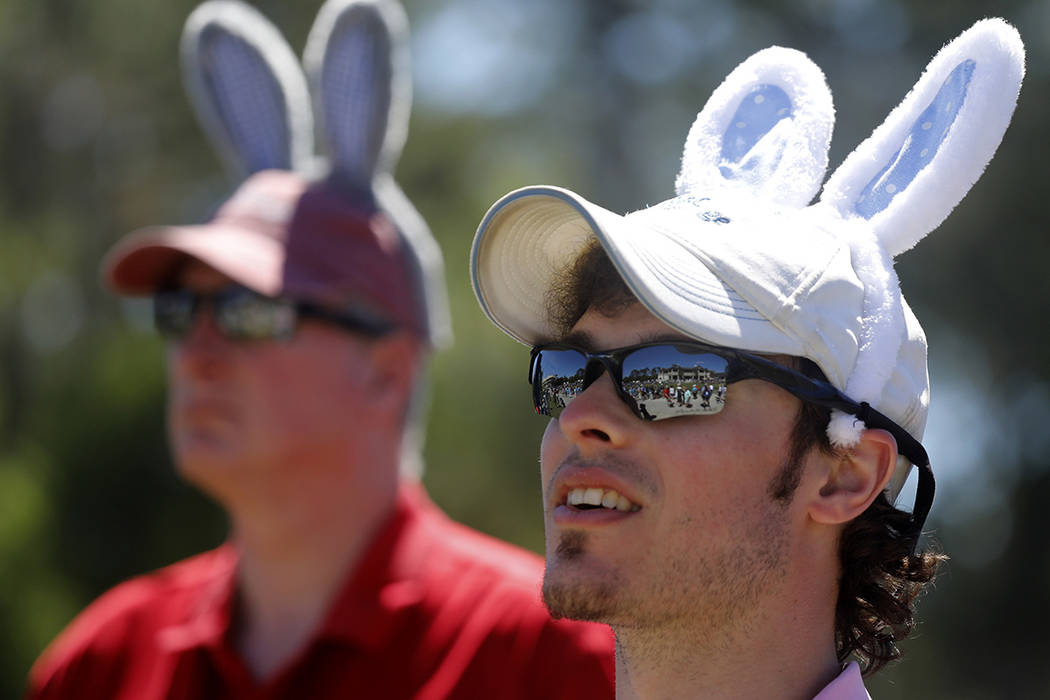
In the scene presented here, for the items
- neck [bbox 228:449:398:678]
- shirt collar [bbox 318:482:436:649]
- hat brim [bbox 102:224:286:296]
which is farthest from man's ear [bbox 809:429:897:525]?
hat brim [bbox 102:224:286:296]

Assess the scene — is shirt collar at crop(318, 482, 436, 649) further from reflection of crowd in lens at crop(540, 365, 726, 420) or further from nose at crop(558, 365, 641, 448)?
reflection of crowd in lens at crop(540, 365, 726, 420)

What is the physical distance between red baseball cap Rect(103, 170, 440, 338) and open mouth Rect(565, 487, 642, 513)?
1.66 meters

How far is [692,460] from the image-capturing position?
1934 mm

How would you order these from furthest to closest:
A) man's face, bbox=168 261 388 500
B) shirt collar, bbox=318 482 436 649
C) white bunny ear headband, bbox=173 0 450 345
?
white bunny ear headband, bbox=173 0 450 345
man's face, bbox=168 261 388 500
shirt collar, bbox=318 482 436 649

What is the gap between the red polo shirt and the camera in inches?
120

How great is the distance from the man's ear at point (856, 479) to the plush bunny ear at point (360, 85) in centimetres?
221

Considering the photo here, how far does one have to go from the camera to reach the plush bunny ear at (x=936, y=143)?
2100 mm

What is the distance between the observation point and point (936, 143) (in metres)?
2.17

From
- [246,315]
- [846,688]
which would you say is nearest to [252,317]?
[246,315]

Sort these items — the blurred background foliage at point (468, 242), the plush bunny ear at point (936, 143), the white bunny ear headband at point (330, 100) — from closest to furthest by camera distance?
the plush bunny ear at point (936, 143)
the white bunny ear headband at point (330, 100)
the blurred background foliage at point (468, 242)

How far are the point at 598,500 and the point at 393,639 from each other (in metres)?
1.43

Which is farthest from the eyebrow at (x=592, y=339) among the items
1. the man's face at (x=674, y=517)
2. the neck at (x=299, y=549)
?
the neck at (x=299, y=549)

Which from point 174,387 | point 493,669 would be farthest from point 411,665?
point 174,387

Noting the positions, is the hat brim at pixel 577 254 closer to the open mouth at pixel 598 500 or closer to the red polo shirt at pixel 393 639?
the open mouth at pixel 598 500
